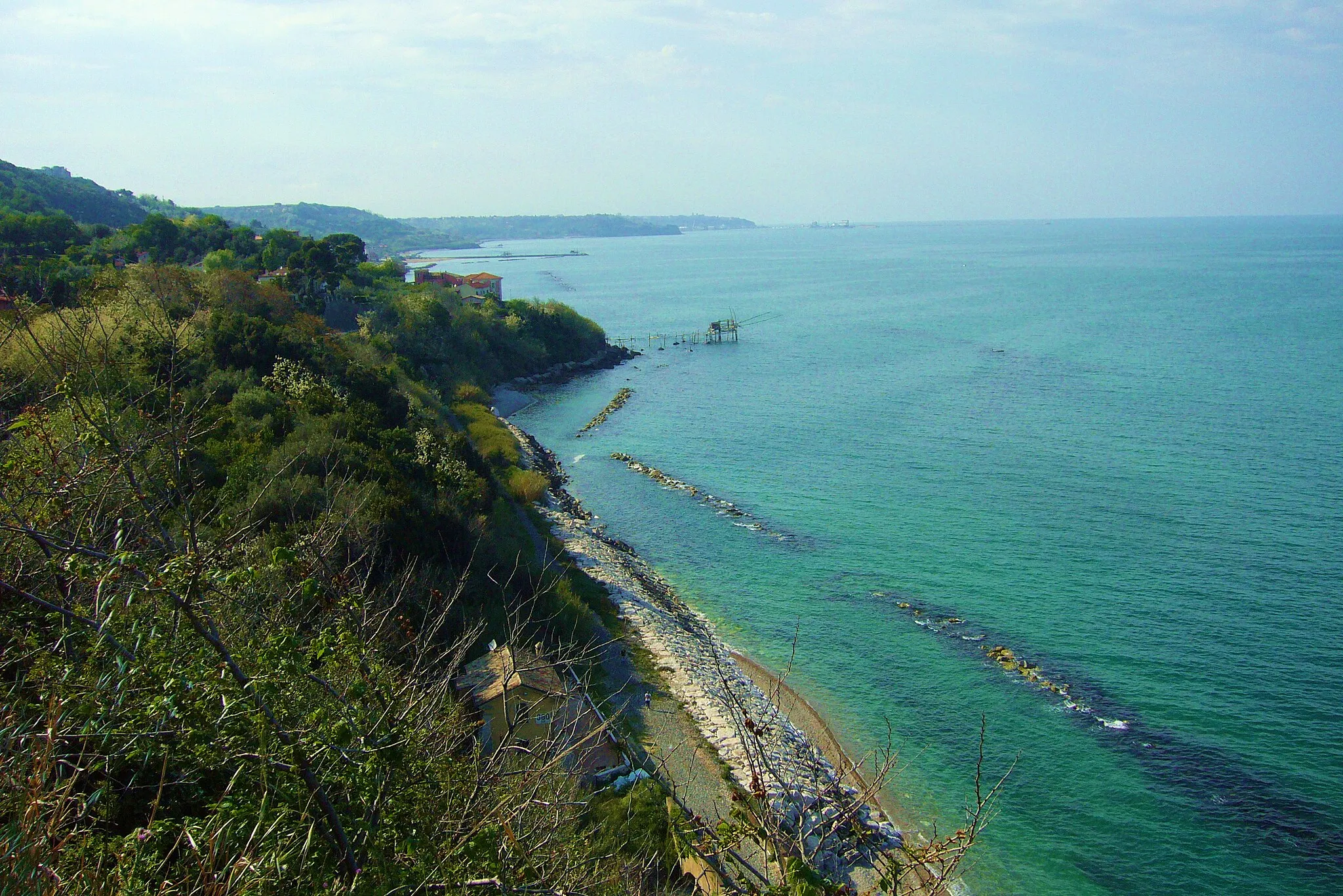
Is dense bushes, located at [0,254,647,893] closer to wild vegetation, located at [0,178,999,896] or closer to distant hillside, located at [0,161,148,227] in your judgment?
wild vegetation, located at [0,178,999,896]

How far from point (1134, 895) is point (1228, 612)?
1113cm

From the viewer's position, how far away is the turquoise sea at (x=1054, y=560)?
622 inches

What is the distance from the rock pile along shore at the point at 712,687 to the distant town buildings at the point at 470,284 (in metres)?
43.4

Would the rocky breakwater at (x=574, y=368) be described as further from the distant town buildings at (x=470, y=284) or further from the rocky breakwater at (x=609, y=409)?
the distant town buildings at (x=470, y=284)

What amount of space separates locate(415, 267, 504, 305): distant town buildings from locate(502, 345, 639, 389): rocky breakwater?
32.0 ft

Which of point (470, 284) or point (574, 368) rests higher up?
point (470, 284)

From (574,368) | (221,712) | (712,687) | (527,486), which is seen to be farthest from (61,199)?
(221,712)

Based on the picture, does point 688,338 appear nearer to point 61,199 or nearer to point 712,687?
point 61,199

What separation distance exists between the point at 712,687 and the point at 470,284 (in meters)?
64.7

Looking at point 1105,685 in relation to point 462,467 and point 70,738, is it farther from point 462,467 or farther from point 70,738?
point 70,738

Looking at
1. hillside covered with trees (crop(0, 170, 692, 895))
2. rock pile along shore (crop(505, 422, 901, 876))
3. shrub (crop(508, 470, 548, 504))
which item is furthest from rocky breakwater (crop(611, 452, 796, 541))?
hillside covered with trees (crop(0, 170, 692, 895))

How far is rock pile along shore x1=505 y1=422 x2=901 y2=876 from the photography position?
1384 cm

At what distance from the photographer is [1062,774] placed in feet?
54.8

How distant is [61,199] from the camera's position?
74000mm
